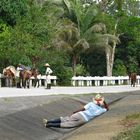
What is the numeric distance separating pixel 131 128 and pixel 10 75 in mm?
21029

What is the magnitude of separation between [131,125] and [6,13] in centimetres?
2504

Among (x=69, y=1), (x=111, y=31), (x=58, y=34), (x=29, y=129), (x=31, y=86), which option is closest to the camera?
(x=29, y=129)

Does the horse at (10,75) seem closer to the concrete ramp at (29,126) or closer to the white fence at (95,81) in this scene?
the white fence at (95,81)

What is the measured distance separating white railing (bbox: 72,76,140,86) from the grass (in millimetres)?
24736

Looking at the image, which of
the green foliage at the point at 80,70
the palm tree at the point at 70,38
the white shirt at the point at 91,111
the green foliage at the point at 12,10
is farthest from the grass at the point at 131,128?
the green foliage at the point at 80,70

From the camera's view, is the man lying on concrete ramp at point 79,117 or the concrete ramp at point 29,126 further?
the man lying on concrete ramp at point 79,117

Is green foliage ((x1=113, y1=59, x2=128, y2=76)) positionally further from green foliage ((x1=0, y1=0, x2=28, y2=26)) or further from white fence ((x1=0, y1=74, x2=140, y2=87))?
green foliage ((x1=0, y1=0, x2=28, y2=26))

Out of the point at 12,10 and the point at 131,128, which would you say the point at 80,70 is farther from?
the point at 131,128

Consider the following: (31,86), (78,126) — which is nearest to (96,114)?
(78,126)

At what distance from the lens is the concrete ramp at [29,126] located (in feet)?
54.7

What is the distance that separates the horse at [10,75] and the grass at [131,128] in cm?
1724

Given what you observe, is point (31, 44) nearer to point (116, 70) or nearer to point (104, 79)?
point (104, 79)

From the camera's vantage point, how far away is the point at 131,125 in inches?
660

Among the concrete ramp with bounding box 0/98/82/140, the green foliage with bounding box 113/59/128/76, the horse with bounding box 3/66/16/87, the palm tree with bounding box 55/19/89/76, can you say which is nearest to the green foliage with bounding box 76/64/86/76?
the green foliage with bounding box 113/59/128/76
